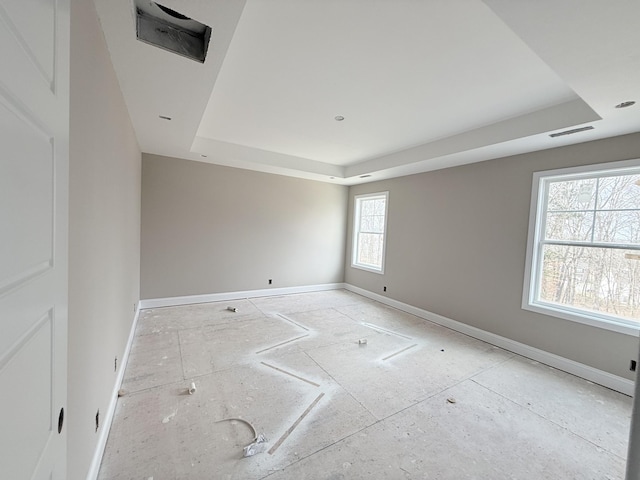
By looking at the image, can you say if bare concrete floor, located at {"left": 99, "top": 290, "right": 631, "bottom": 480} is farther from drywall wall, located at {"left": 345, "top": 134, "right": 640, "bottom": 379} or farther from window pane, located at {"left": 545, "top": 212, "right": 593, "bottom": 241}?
window pane, located at {"left": 545, "top": 212, "right": 593, "bottom": 241}

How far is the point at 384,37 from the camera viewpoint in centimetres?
181

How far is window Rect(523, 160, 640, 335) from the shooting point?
2.67 metres

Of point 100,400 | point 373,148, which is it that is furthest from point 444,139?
point 100,400

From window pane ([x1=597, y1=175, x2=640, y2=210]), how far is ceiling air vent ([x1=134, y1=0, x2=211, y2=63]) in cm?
393

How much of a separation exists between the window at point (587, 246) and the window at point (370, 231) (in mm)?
2553

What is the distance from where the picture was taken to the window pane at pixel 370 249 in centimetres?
569

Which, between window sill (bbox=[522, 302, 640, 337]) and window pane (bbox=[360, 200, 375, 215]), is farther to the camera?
window pane (bbox=[360, 200, 375, 215])

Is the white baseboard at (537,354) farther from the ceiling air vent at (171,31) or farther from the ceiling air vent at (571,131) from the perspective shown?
the ceiling air vent at (171,31)

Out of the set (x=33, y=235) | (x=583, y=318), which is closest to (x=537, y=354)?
(x=583, y=318)

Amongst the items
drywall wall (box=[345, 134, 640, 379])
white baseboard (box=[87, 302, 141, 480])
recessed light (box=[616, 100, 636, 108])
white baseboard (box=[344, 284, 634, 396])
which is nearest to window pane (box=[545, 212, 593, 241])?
drywall wall (box=[345, 134, 640, 379])

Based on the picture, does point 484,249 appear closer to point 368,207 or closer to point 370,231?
point 370,231

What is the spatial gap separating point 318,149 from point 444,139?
6.15 ft

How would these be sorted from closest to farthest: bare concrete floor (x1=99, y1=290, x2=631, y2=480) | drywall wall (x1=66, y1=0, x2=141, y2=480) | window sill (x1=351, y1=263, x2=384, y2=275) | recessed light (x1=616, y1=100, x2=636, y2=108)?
drywall wall (x1=66, y1=0, x2=141, y2=480), bare concrete floor (x1=99, y1=290, x2=631, y2=480), recessed light (x1=616, y1=100, x2=636, y2=108), window sill (x1=351, y1=263, x2=384, y2=275)

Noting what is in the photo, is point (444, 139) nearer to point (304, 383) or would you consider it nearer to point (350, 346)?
point (350, 346)
